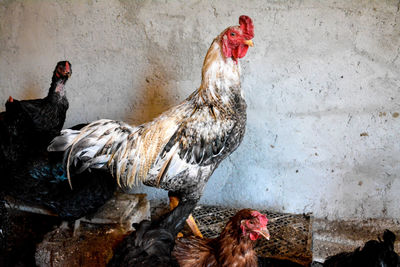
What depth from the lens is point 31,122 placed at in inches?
97.6

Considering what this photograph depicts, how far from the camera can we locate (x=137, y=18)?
9.33 ft

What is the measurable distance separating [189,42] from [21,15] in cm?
174

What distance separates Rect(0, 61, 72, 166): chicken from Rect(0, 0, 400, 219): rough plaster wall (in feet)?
1.45

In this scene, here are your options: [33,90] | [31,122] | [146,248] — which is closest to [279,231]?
[146,248]

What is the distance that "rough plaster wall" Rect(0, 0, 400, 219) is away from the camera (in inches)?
102

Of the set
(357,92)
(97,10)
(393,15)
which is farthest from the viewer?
(97,10)

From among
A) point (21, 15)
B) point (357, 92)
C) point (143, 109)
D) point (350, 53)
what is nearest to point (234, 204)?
point (143, 109)

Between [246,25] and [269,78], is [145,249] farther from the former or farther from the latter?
[269,78]

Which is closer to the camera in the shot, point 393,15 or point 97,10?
point 393,15

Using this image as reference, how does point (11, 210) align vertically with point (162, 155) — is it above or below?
below

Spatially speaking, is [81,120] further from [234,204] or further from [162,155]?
[234,204]

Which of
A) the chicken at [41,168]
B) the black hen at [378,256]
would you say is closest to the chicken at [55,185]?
the chicken at [41,168]

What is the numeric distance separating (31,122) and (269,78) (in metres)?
1.99


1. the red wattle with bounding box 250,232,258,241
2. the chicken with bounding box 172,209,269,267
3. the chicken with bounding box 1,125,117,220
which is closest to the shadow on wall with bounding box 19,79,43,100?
the chicken with bounding box 1,125,117,220
